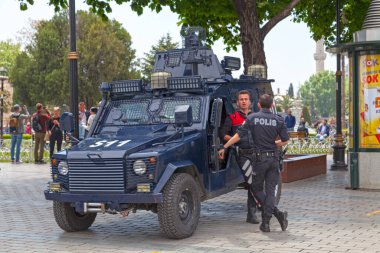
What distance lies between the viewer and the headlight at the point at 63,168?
8633 mm

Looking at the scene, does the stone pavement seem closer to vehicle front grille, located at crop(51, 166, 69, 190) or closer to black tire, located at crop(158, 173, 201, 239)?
black tire, located at crop(158, 173, 201, 239)

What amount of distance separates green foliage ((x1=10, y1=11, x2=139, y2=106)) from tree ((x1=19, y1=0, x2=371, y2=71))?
44652mm

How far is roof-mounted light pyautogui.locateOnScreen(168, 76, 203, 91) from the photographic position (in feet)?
31.8

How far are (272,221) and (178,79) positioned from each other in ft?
7.93

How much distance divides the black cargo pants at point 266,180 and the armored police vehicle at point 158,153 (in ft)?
2.30

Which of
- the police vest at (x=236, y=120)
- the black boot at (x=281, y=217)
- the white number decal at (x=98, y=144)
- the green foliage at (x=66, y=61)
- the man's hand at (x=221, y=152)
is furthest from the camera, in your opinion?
the green foliage at (x=66, y=61)

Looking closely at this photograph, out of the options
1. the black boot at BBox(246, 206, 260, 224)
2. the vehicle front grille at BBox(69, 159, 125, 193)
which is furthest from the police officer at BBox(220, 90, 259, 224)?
the vehicle front grille at BBox(69, 159, 125, 193)

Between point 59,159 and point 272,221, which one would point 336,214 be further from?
point 59,159

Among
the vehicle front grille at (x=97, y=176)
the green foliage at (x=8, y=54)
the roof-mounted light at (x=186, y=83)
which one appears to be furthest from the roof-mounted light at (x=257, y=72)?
the green foliage at (x=8, y=54)

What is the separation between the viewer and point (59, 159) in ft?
28.7

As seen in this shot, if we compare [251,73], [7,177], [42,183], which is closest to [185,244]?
[251,73]

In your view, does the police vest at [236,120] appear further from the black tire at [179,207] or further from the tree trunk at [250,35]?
the tree trunk at [250,35]

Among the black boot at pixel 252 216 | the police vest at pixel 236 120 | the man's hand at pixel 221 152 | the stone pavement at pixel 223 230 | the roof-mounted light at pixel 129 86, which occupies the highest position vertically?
the roof-mounted light at pixel 129 86

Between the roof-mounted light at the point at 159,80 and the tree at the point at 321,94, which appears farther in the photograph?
the tree at the point at 321,94
